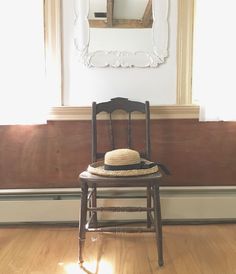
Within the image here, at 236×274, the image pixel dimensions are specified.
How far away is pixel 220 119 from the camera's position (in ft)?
6.56

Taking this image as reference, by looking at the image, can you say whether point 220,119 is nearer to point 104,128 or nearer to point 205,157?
point 205,157

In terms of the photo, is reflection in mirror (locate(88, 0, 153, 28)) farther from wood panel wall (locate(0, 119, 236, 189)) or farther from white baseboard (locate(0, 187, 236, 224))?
white baseboard (locate(0, 187, 236, 224))

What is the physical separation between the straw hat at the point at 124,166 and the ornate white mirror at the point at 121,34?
0.66m

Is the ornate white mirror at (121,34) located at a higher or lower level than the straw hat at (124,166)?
higher

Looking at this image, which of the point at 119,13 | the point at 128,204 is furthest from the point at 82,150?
the point at 119,13

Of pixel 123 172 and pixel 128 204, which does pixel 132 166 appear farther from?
pixel 128 204

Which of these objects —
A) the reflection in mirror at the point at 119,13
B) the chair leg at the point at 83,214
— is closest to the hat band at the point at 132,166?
the chair leg at the point at 83,214

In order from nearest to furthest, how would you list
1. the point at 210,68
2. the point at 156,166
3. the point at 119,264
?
the point at 119,264 < the point at 156,166 < the point at 210,68

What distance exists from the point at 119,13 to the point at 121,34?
122 mm

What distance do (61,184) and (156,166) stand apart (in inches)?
27.4

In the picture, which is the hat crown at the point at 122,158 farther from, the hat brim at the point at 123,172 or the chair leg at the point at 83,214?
the chair leg at the point at 83,214

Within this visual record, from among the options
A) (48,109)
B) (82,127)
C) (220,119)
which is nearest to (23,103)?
(48,109)

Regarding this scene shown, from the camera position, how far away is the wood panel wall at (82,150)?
81.2 inches

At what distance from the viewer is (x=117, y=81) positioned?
2.05m
